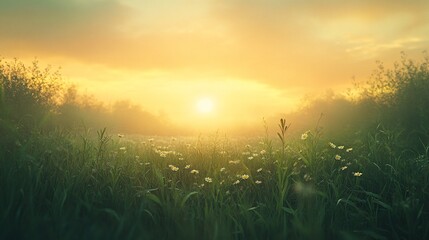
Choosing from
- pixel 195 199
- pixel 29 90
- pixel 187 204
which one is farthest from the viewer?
pixel 29 90

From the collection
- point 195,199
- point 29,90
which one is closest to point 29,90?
point 29,90

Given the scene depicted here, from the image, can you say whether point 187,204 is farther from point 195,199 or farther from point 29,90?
point 29,90

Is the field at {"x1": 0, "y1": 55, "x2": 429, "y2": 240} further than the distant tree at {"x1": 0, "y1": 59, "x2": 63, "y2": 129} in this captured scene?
No

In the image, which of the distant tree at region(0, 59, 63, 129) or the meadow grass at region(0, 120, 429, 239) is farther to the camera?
the distant tree at region(0, 59, 63, 129)

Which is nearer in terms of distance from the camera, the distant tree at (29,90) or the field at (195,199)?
the field at (195,199)

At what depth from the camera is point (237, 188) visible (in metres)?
6.32

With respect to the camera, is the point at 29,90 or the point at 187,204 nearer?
the point at 187,204

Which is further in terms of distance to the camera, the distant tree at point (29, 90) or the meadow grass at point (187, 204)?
the distant tree at point (29, 90)

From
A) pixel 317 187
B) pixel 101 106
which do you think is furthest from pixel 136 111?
pixel 317 187

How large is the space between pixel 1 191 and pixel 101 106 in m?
29.8

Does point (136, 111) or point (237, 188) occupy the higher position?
point (136, 111)

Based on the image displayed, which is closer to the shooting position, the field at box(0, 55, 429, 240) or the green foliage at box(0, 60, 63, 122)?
the field at box(0, 55, 429, 240)

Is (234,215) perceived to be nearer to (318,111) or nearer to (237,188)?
(237,188)

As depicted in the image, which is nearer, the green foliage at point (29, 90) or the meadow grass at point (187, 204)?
the meadow grass at point (187, 204)
